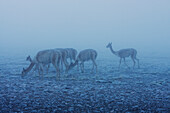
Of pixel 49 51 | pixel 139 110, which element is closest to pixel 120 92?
pixel 139 110

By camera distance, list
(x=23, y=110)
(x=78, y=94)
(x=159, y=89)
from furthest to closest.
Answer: (x=159, y=89) → (x=78, y=94) → (x=23, y=110)

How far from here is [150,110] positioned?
6602 millimetres

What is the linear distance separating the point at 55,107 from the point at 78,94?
1.85m

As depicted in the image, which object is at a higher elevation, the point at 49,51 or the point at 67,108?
the point at 49,51

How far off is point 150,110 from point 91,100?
2.05m

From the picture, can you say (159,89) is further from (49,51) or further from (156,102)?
(49,51)

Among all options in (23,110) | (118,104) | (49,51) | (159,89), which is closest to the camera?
(23,110)

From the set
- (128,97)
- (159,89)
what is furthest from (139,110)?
(159,89)

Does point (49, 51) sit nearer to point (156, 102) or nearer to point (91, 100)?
point (91, 100)

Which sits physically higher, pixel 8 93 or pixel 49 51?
pixel 49 51

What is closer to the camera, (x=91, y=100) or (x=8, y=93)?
(x=91, y=100)

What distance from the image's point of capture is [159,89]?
31.4ft

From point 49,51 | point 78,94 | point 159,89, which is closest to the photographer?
point 78,94

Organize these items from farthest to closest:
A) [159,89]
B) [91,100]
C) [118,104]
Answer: [159,89] < [91,100] < [118,104]
